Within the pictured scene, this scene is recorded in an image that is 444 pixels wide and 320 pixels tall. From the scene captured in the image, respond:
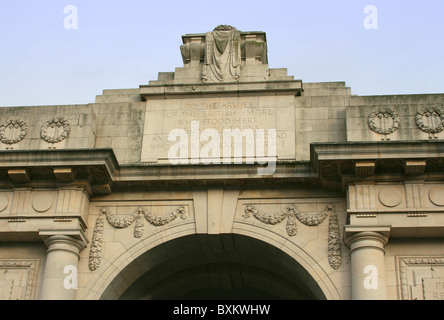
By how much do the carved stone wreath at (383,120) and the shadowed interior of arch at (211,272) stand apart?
409 cm

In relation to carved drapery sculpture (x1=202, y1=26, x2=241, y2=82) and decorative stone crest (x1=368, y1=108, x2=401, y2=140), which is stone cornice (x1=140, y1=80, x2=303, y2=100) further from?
decorative stone crest (x1=368, y1=108, x2=401, y2=140)

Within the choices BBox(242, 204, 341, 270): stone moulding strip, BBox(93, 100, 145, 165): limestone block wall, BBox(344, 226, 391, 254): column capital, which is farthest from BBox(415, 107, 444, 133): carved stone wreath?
BBox(93, 100, 145, 165): limestone block wall

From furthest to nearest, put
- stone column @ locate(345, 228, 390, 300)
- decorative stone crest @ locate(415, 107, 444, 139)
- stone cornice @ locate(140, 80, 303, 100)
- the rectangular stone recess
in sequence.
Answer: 1. stone cornice @ locate(140, 80, 303, 100)
2. the rectangular stone recess
3. decorative stone crest @ locate(415, 107, 444, 139)
4. stone column @ locate(345, 228, 390, 300)

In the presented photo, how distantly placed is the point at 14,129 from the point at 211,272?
6.95m

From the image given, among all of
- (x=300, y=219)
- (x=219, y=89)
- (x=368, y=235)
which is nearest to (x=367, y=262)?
(x=368, y=235)

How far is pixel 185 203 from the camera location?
21422 mm

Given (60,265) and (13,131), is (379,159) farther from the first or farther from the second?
(13,131)

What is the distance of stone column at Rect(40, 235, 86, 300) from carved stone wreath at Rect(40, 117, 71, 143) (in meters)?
2.93

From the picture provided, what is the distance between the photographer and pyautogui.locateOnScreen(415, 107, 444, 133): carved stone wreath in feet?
68.5

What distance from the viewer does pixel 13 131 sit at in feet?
73.2
